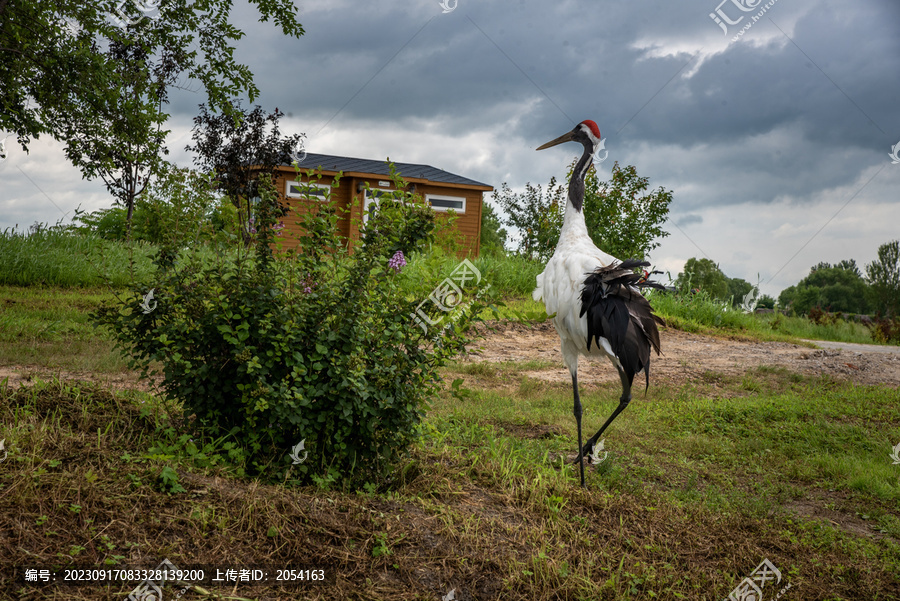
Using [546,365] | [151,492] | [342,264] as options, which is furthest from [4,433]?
[546,365]

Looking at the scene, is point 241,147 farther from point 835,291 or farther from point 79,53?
point 835,291

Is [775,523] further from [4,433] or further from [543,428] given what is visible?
[4,433]

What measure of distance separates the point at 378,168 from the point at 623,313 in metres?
23.4

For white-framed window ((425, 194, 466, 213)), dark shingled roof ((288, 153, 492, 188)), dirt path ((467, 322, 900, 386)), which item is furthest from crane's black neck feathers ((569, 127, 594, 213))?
white-framed window ((425, 194, 466, 213))

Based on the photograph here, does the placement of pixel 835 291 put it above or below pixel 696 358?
above

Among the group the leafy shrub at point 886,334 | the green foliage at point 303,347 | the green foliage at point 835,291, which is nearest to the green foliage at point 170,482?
the green foliage at point 303,347

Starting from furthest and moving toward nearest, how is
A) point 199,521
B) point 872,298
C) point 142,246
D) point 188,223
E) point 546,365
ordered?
point 872,298 < point 142,246 < point 546,365 < point 188,223 < point 199,521

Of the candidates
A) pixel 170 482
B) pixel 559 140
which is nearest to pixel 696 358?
pixel 559 140

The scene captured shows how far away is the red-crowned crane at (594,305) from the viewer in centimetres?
457

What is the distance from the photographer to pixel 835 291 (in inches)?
2391

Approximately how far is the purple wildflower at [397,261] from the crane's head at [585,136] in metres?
2.79

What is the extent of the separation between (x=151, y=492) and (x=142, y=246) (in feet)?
47.9

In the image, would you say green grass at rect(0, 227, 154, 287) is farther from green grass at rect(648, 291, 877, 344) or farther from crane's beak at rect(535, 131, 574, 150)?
green grass at rect(648, 291, 877, 344)

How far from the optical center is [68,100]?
10.5 m
